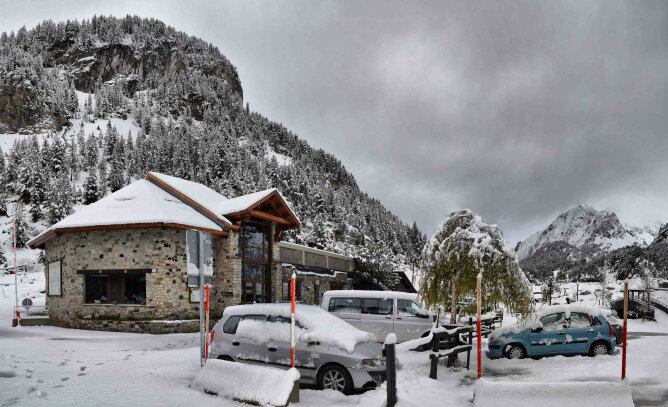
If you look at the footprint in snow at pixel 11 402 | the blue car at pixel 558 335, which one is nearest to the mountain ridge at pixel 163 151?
the blue car at pixel 558 335

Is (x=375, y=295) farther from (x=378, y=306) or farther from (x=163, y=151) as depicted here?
(x=163, y=151)

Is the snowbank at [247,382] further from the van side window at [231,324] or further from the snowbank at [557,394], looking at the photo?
the snowbank at [557,394]

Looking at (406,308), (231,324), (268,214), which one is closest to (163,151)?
(268,214)

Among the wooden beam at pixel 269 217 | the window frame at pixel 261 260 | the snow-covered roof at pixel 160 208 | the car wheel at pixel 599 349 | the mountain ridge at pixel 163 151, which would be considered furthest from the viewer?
the mountain ridge at pixel 163 151

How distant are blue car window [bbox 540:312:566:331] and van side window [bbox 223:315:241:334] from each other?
27.3ft

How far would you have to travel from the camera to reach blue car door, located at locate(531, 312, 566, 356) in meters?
12.0

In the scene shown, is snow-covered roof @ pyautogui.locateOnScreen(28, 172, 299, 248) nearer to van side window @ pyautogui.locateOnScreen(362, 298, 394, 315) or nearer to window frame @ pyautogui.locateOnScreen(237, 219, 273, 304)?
window frame @ pyautogui.locateOnScreen(237, 219, 273, 304)

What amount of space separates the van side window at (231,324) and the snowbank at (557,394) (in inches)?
193

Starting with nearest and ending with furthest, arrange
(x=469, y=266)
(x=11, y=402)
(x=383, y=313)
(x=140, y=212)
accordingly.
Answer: (x=11, y=402), (x=469, y=266), (x=383, y=313), (x=140, y=212)

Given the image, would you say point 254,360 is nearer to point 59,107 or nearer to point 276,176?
point 276,176

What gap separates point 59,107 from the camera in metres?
143

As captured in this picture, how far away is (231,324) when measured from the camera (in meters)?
9.22

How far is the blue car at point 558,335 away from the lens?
1191 cm

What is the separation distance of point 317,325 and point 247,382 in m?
2.07
